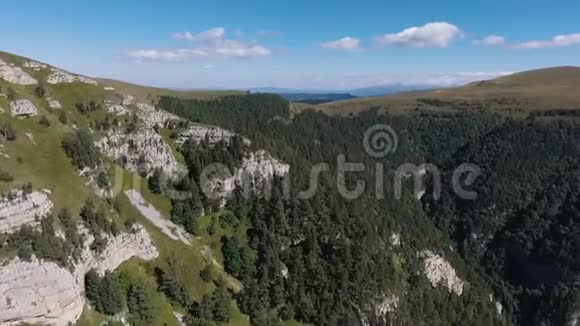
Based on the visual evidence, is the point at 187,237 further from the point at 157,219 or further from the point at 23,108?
the point at 23,108

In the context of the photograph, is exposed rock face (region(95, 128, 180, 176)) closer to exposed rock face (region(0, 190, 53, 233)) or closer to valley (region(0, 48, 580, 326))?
valley (region(0, 48, 580, 326))

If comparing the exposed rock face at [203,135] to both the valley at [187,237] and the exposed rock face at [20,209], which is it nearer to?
the valley at [187,237]

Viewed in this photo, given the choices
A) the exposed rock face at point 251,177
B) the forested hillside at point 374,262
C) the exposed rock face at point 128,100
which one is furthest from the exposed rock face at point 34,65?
the forested hillside at point 374,262

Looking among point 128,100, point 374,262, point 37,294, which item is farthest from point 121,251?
point 374,262

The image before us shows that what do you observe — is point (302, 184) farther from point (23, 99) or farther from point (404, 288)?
point (23, 99)

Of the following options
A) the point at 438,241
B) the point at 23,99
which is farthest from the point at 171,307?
the point at 438,241
